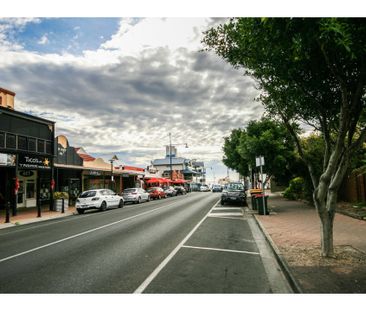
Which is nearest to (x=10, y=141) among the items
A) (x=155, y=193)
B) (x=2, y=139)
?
(x=2, y=139)

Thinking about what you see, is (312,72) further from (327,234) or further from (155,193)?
Answer: (155,193)

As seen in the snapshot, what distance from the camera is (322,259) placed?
271 inches

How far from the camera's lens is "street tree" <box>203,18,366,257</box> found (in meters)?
5.02

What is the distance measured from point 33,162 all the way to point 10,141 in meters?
2.10

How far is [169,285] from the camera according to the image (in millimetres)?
5578

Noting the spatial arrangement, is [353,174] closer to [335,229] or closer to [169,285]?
[335,229]

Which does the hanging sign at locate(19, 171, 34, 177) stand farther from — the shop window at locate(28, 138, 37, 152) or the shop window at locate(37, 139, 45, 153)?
the shop window at locate(28, 138, 37, 152)

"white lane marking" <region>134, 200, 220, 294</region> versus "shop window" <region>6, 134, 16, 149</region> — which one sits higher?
"shop window" <region>6, 134, 16, 149</region>

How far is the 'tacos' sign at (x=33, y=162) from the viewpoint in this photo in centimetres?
2173

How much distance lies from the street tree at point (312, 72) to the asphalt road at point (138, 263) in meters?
2.26

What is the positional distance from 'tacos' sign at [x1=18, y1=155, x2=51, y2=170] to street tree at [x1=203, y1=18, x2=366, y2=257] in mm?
17806

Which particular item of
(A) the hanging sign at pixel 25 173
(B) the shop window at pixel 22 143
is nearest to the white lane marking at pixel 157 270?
(B) the shop window at pixel 22 143

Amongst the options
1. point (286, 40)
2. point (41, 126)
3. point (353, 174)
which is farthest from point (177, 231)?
point (41, 126)

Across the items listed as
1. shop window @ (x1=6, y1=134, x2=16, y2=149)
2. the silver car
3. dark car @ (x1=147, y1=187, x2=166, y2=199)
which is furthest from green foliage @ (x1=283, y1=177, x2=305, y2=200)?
shop window @ (x1=6, y1=134, x2=16, y2=149)
